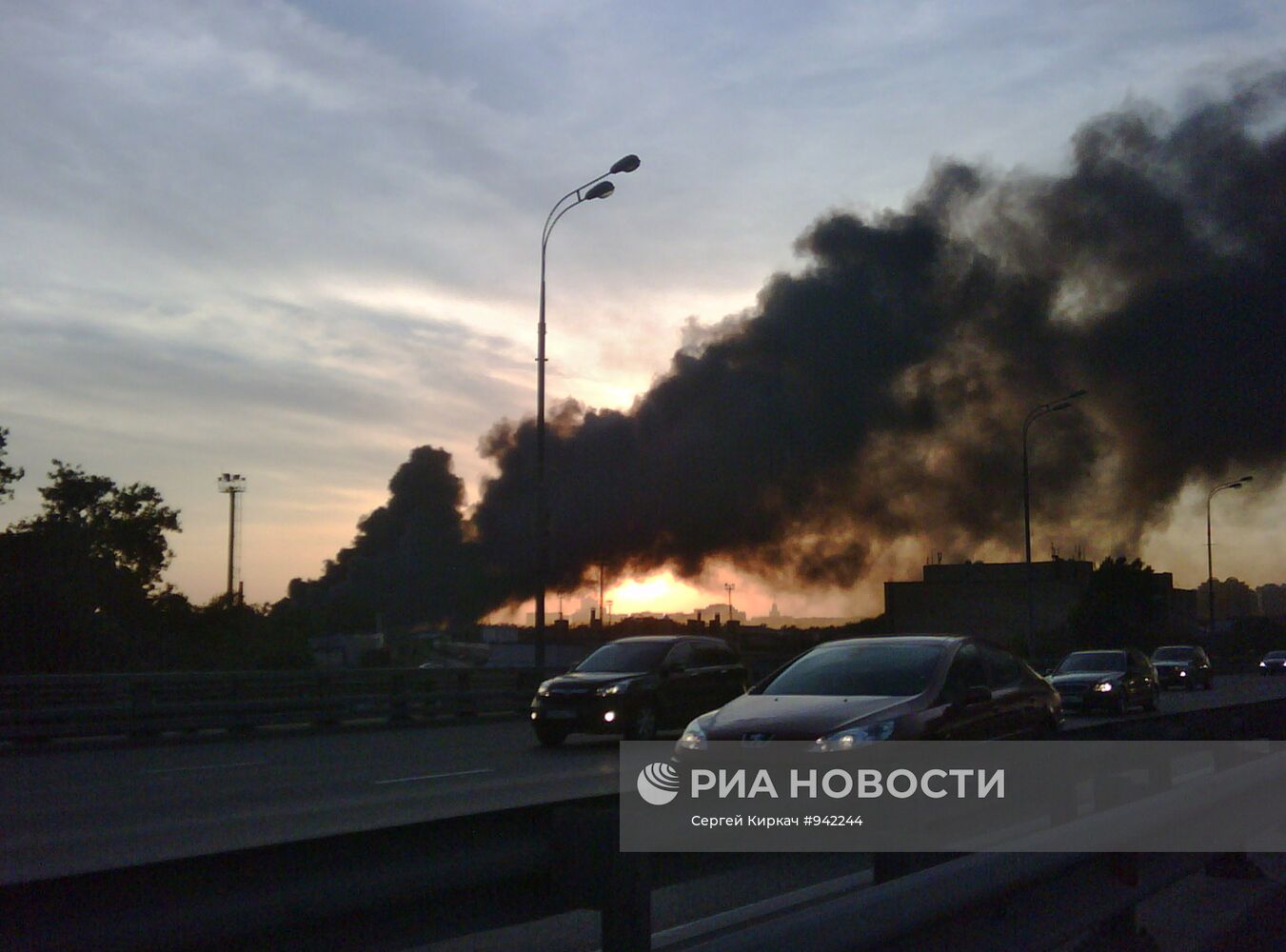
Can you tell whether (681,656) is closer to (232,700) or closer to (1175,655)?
(232,700)

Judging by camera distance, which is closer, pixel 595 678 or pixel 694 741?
pixel 694 741

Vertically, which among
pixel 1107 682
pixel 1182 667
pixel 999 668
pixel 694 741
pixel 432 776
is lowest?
pixel 432 776

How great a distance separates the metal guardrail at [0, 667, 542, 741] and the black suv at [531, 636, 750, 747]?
20.4 feet

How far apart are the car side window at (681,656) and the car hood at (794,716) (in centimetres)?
1082

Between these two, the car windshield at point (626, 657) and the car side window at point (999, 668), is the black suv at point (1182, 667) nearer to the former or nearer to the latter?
the car windshield at point (626, 657)

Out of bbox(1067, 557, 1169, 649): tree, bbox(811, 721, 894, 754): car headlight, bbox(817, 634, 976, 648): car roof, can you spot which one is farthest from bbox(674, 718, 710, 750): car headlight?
bbox(1067, 557, 1169, 649): tree

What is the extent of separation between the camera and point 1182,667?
1688 inches

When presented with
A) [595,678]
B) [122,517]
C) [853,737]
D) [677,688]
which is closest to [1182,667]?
[677,688]

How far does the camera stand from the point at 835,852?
15.2 feet

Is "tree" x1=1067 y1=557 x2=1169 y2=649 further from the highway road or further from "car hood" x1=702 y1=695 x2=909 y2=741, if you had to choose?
"car hood" x1=702 y1=695 x2=909 y2=741

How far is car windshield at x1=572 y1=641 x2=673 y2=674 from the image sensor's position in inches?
789

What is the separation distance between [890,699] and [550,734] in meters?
11.3

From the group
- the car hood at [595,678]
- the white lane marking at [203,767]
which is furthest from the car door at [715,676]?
the white lane marking at [203,767]

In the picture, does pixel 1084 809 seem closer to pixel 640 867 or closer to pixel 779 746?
pixel 779 746
